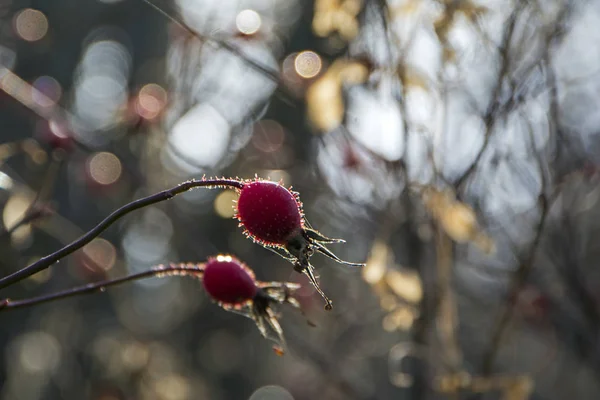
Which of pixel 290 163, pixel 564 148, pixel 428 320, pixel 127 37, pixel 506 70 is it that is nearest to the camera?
pixel 506 70

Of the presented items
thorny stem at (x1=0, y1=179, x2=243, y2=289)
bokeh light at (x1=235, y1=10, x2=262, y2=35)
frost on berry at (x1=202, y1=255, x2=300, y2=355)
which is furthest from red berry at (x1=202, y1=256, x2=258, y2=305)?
bokeh light at (x1=235, y1=10, x2=262, y2=35)

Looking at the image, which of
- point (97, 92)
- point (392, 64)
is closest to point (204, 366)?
point (97, 92)

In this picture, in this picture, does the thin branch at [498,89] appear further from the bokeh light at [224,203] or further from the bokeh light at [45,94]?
the bokeh light at [45,94]

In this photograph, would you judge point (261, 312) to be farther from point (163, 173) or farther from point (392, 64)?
point (163, 173)

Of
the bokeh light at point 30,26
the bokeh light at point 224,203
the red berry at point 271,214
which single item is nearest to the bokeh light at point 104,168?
the bokeh light at point 224,203

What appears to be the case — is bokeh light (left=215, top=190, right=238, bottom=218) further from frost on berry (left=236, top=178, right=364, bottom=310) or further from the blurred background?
frost on berry (left=236, top=178, right=364, bottom=310)

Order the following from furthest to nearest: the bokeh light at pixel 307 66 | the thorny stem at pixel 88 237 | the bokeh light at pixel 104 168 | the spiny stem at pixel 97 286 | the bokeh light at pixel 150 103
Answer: the bokeh light at pixel 104 168, the bokeh light at pixel 150 103, the bokeh light at pixel 307 66, the spiny stem at pixel 97 286, the thorny stem at pixel 88 237
